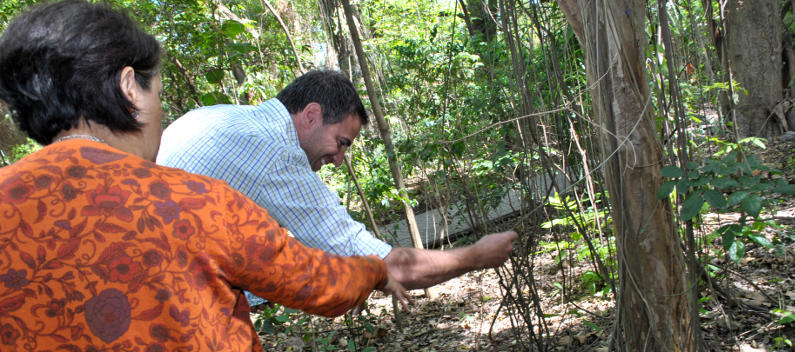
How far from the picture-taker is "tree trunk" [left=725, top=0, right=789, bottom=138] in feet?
20.0

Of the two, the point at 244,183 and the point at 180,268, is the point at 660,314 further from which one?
the point at 180,268

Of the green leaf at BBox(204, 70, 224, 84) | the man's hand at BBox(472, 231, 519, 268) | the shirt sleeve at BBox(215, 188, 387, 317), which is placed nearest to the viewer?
the shirt sleeve at BBox(215, 188, 387, 317)

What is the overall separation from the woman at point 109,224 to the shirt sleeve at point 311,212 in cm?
40

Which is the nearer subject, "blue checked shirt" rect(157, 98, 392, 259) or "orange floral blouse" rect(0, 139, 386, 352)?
"orange floral blouse" rect(0, 139, 386, 352)

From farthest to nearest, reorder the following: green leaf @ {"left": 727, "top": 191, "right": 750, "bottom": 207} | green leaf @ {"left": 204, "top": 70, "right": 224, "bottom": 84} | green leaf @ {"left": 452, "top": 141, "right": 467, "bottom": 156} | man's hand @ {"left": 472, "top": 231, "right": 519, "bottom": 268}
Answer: green leaf @ {"left": 204, "top": 70, "right": 224, "bottom": 84} < green leaf @ {"left": 452, "top": 141, "right": 467, "bottom": 156} < green leaf @ {"left": 727, "top": 191, "right": 750, "bottom": 207} < man's hand @ {"left": 472, "top": 231, "right": 519, "bottom": 268}

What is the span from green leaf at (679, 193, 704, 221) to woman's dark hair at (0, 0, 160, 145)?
1.60 meters

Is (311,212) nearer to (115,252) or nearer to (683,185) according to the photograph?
(115,252)

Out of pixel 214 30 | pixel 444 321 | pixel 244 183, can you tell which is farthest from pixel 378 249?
pixel 214 30

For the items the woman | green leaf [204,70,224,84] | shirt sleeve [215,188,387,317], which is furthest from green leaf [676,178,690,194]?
green leaf [204,70,224,84]

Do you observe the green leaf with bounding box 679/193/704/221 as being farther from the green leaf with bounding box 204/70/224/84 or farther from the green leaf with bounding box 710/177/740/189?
the green leaf with bounding box 204/70/224/84

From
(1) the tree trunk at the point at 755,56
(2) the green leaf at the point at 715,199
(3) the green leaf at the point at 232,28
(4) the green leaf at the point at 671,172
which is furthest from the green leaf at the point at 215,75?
(1) the tree trunk at the point at 755,56

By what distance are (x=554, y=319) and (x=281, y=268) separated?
273 cm

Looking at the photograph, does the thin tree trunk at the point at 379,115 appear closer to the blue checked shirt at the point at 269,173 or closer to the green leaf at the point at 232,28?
the green leaf at the point at 232,28

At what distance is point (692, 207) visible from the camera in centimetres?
175
